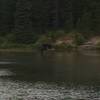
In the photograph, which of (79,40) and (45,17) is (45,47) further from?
(45,17)

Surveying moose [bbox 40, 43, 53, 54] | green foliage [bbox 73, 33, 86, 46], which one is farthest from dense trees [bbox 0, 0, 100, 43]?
moose [bbox 40, 43, 53, 54]

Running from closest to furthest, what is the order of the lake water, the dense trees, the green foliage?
the lake water
the green foliage
the dense trees

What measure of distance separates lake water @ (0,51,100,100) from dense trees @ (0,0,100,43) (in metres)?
31.5

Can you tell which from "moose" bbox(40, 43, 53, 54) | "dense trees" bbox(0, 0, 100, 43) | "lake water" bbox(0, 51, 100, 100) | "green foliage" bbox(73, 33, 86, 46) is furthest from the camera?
"dense trees" bbox(0, 0, 100, 43)

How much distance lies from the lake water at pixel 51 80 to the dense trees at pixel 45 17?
31.5 meters

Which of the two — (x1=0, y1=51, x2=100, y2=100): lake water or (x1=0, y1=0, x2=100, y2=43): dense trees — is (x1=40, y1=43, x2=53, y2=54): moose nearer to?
(x1=0, y1=0, x2=100, y2=43): dense trees

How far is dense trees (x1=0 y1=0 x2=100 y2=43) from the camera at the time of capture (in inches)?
3912

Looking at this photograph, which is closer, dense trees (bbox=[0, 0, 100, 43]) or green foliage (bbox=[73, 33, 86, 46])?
green foliage (bbox=[73, 33, 86, 46])

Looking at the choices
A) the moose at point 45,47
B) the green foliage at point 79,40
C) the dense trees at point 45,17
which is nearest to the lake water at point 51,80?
the moose at point 45,47

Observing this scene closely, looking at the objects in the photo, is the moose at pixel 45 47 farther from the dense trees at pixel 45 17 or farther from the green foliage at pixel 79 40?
the dense trees at pixel 45 17

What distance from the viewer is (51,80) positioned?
46.2 metres

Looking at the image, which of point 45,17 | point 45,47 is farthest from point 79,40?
point 45,17

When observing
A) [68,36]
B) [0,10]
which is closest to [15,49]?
[68,36]

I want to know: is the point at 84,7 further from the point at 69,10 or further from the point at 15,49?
the point at 15,49
